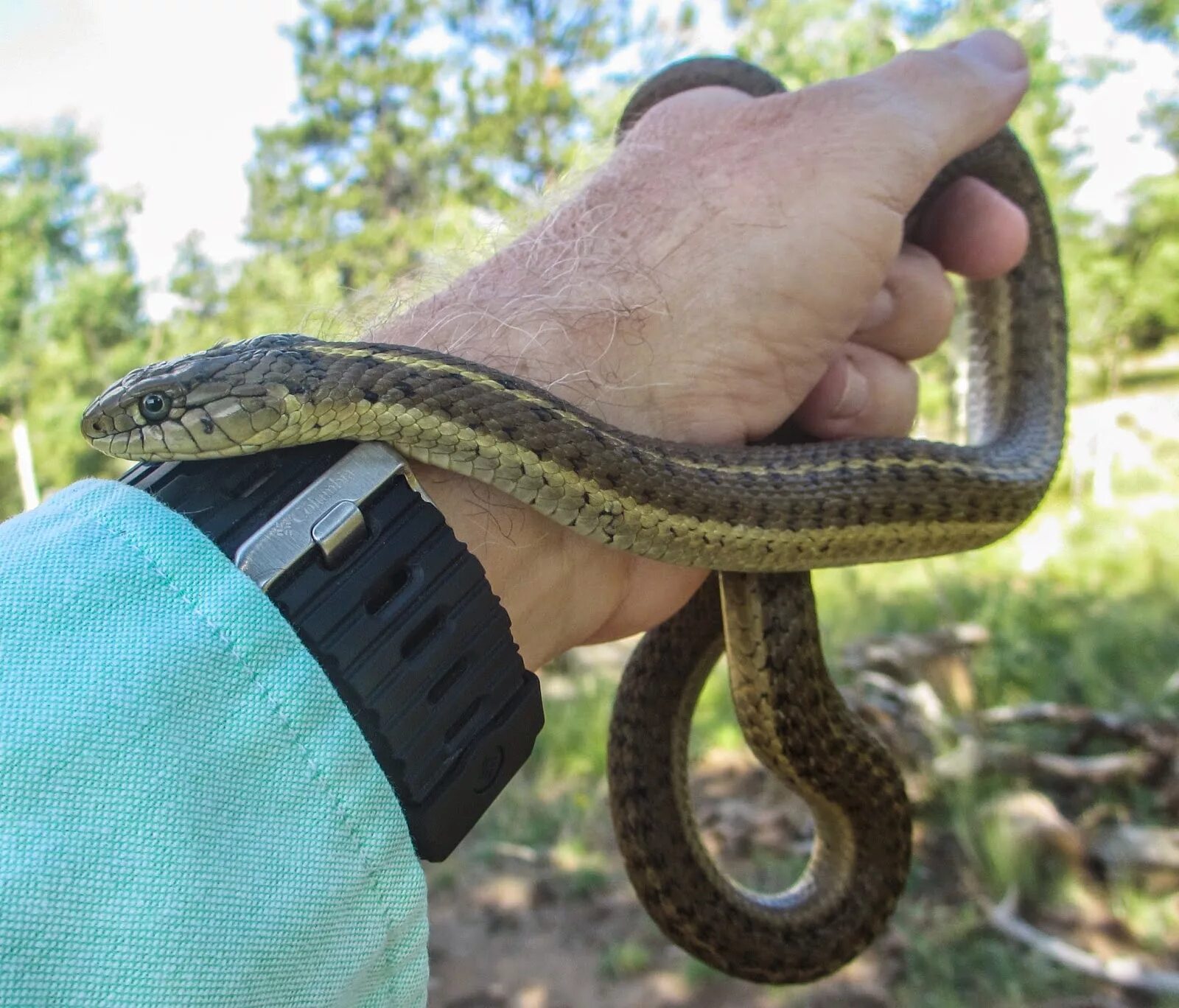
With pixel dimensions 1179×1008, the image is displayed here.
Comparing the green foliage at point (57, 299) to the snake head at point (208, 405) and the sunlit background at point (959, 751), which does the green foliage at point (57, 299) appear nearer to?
the sunlit background at point (959, 751)

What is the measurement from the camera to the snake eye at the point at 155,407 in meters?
1.56

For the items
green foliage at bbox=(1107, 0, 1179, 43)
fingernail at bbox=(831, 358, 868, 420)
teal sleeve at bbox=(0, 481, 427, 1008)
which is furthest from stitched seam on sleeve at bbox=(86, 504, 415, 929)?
green foliage at bbox=(1107, 0, 1179, 43)

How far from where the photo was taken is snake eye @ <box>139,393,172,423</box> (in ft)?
5.11

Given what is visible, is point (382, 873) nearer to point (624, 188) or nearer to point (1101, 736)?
point (624, 188)

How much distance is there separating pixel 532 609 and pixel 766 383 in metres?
0.74

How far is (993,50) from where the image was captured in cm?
218

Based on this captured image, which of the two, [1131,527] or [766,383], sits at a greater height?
[766,383]

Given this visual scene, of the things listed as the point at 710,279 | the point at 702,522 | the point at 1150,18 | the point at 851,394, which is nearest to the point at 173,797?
the point at 702,522

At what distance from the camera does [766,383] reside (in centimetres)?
202

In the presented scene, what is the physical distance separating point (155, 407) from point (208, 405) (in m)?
0.13

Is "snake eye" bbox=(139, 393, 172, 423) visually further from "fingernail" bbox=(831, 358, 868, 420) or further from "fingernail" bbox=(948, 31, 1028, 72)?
"fingernail" bbox=(948, 31, 1028, 72)

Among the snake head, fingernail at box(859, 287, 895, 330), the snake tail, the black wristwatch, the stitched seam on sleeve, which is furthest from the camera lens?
fingernail at box(859, 287, 895, 330)

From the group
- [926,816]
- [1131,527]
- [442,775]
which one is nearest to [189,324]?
[1131,527]

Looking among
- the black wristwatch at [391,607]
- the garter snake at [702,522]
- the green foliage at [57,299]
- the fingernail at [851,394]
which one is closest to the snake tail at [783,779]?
the garter snake at [702,522]
